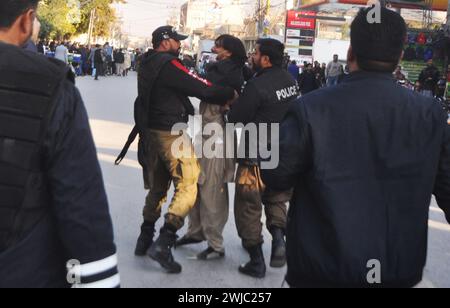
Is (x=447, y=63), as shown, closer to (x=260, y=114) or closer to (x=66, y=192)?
(x=260, y=114)

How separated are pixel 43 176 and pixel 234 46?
12.2 feet

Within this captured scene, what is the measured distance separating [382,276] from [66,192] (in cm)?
124

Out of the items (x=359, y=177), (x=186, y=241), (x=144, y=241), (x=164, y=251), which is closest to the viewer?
(x=359, y=177)

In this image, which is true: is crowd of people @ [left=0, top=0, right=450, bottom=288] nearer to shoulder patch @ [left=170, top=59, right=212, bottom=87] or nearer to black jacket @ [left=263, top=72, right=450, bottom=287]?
black jacket @ [left=263, top=72, right=450, bottom=287]

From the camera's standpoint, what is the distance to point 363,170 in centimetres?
261

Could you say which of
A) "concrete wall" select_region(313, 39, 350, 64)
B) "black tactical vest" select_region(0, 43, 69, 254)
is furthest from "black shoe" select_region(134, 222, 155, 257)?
"concrete wall" select_region(313, 39, 350, 64)

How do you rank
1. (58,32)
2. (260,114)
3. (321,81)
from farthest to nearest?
(58,32) < (321,81) < (260,114)

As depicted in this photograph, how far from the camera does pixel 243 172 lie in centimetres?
562

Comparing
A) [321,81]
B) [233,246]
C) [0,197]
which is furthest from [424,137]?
[321,81]

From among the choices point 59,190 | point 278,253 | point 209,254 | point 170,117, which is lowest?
point 209,254

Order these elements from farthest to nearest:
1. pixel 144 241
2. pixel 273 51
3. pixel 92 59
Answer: pixel 92 59 → pixel 144 241 → pixel 273 51

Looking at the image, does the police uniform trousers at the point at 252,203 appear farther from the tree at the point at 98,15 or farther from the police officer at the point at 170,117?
the tree at the point at 98,15

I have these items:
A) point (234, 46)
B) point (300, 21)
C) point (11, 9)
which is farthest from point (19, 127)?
point (300, 21)

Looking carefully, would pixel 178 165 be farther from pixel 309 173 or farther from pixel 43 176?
pixel 43 176
